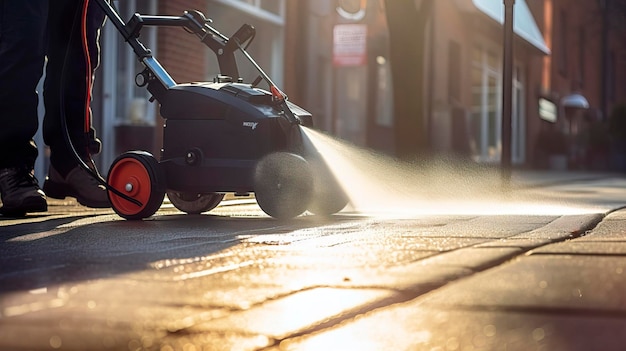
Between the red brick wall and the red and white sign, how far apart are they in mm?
1952

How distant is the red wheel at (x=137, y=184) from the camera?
591cm

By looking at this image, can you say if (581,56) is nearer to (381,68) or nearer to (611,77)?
(611,77)

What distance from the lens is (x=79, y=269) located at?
353 cm

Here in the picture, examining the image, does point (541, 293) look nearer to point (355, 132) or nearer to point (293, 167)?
point (293, 167)

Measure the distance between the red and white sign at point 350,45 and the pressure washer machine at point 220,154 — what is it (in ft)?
27.4

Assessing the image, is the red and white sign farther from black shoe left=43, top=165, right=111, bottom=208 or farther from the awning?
the awning

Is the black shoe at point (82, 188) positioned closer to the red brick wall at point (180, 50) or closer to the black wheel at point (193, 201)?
the black wheel at point (193, 201)

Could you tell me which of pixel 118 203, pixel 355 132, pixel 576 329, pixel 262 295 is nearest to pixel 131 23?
pixel 118 203

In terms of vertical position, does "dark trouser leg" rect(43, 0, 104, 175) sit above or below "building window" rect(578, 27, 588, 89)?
below

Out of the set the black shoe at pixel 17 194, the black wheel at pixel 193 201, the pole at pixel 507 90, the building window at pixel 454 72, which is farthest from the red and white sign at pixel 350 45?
the building window at pixel 454 72

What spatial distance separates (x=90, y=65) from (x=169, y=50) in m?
8.35

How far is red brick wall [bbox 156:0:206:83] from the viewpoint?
14.8 metres

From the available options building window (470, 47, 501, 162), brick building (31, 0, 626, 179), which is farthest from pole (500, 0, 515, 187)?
building window (470, 47, 501, 162)

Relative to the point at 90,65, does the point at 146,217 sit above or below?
below
